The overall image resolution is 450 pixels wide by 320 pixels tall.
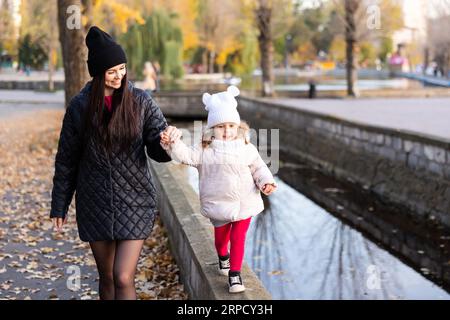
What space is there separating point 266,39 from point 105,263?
26.2 metres

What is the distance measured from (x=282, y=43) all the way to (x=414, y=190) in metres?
86.1

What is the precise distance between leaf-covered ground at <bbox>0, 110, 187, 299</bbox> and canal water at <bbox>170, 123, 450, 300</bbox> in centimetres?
158

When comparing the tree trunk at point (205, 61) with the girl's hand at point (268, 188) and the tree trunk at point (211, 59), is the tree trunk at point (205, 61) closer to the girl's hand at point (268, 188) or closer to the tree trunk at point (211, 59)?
the tree trunk at point (211, 59)

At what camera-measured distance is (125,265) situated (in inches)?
165

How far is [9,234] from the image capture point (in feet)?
27.6

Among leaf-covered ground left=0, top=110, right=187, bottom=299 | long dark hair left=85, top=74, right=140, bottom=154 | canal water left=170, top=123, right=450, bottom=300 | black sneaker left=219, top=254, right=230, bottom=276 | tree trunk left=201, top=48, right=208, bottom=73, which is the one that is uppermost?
tree trunk left=201, top=48, right=208, bottom=73

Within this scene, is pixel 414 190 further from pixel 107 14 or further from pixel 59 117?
pixel 107 14

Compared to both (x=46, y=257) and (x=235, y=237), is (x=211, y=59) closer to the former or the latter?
(x=46, y=257)

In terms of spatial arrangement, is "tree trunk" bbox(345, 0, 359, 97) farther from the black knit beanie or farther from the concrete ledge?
the black knit beanie

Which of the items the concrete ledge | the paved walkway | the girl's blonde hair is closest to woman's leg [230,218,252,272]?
the concrete ledge

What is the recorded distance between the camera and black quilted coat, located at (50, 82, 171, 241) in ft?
13.6

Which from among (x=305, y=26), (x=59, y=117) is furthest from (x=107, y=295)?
(x=305, y=26)

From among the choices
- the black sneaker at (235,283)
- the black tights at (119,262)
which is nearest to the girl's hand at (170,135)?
the black tights at (119,262)

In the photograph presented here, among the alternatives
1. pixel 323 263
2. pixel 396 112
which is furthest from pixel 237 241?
pixel 396 112
